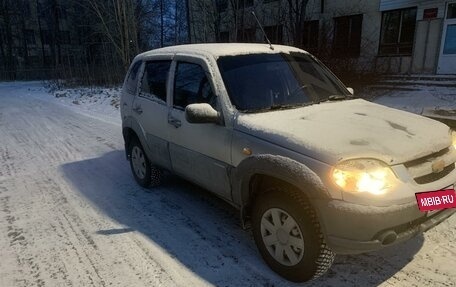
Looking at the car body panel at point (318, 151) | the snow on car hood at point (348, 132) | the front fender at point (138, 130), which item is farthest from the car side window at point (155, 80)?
the snow on car hood at point (348, 132)

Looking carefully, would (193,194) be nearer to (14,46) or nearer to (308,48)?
(308,48)

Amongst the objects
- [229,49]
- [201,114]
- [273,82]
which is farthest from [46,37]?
[201,114]

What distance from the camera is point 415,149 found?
2723mm

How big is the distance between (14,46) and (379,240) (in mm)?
50445

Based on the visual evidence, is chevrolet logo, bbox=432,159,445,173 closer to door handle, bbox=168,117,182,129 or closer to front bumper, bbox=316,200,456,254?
front bumper, bbox=316,200,456,254

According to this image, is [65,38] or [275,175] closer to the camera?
[275,175]

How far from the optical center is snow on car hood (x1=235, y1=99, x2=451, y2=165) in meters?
2.62

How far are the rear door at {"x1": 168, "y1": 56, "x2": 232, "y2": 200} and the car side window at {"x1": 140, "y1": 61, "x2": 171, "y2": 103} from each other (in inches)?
9.7

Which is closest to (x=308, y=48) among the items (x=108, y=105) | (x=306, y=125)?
(x=108, y=105)

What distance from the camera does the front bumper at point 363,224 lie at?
8.07 ft

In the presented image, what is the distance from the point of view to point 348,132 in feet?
9.37

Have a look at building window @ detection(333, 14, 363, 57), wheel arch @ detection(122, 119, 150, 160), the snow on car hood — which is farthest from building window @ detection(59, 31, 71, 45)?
the snow on car hood

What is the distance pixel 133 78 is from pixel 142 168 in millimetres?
1301

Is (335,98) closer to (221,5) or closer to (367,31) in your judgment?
(367,31)
